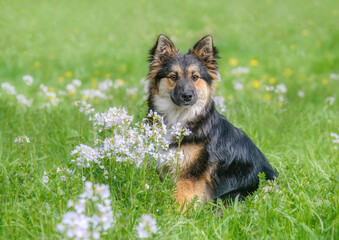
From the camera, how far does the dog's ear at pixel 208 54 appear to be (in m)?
4.14

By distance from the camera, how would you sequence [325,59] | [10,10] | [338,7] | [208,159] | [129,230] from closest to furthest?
[129,230], [208,159], [325,59], [10,10], [338,7]

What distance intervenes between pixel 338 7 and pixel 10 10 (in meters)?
12.3

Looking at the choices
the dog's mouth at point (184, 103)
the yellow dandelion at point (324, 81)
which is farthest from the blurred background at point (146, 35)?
the dog's mouth at point (184, 103)

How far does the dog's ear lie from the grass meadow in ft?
3.44

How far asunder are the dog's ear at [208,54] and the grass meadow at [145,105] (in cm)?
105

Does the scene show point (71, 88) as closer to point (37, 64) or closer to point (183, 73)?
point (183, 73)

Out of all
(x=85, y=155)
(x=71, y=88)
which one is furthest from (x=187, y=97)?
(x=71, y=88)

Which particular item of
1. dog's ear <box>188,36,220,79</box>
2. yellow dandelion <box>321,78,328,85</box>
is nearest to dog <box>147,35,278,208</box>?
dog's ear <box>188,36,220,79</box>

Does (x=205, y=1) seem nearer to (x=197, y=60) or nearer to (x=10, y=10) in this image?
(x=10, y=10)

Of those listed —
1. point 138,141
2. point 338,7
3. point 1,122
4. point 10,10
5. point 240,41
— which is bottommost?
point 138,141

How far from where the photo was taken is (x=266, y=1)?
18.0m

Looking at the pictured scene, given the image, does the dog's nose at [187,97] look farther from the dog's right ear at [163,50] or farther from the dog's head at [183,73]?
the dog's right ear at [163,50]

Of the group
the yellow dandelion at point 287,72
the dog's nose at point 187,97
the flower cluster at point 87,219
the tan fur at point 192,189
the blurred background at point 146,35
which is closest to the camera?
the flower cluster at point 87,219

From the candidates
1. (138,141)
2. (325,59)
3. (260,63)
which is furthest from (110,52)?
(138,141)
